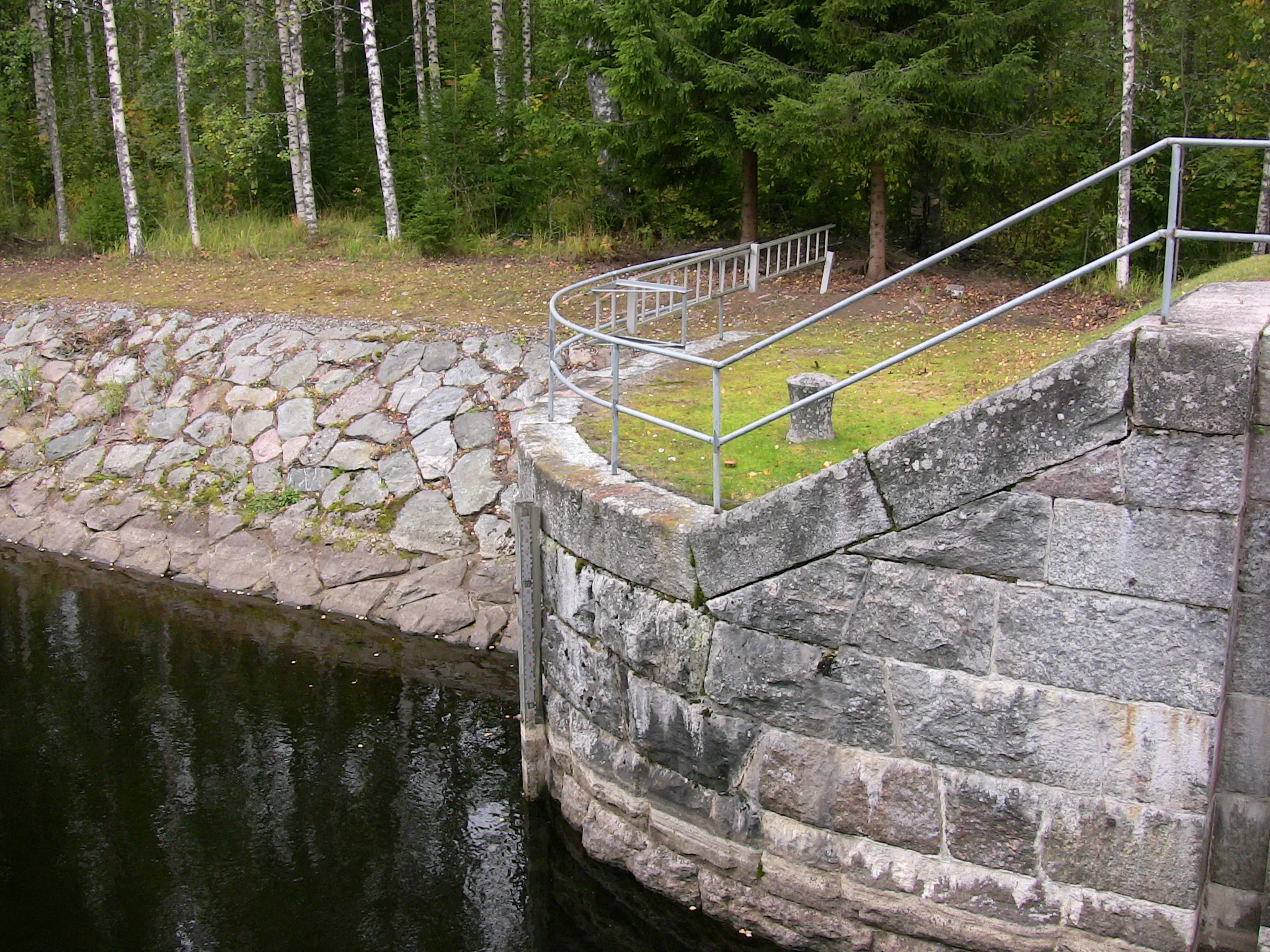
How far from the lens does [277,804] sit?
27.3 ft

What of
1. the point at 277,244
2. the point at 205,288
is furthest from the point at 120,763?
the point at 277,244

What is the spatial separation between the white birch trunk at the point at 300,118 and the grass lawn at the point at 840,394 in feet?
38.4

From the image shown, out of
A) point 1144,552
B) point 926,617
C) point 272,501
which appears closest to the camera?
point 1144,552

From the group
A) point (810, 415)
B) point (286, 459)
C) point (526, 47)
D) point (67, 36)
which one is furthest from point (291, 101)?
point (810, 415)

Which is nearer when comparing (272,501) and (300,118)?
(272,501)

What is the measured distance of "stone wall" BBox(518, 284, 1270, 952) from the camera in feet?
16.8

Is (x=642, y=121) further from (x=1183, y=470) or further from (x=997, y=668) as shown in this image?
(x=1183, y=470)

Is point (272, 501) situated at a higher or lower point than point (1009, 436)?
lower

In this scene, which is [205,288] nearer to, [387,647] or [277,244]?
[277,244]

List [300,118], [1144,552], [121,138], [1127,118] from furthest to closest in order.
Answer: [300,118]
[121,138]
[1127,118]
[1144,552]

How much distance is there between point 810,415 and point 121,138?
17.0m

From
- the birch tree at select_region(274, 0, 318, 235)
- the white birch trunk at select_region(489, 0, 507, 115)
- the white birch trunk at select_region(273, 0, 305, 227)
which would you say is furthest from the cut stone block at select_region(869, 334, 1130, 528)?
the white birch trunk at select_region(489, 0, 507, 115)

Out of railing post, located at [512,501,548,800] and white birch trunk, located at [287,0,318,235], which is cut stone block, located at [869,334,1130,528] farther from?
white birch trunk, located at [287,0,318,235]

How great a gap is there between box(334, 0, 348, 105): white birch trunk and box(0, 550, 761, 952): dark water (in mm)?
18004
